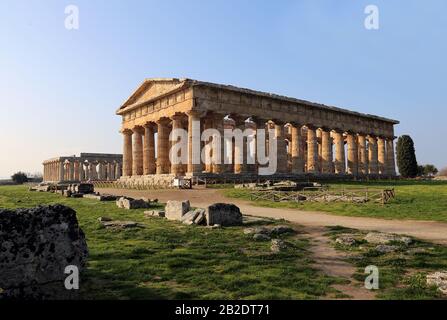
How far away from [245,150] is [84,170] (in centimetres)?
5356

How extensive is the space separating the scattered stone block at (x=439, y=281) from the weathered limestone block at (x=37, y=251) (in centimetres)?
632

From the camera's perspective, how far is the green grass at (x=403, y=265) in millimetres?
6574

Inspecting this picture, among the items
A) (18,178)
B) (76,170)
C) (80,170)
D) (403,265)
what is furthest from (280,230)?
(18,178)

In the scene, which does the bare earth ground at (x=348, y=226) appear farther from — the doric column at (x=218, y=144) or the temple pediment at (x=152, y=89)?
the temple pediment at (x=152, y=89)

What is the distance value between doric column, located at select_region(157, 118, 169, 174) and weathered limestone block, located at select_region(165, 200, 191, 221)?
1249 inches

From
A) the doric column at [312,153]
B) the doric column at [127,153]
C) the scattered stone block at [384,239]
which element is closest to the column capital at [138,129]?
the doric column at [127,153]

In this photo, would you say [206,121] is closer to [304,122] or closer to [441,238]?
A: [304,122]

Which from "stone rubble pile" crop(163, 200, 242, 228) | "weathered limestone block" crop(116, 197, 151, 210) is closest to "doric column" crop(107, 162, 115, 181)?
"weathered limestone block" crop(116, 197, 151, 210)

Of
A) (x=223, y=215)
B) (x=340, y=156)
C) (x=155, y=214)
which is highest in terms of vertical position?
(x=340, y=156)

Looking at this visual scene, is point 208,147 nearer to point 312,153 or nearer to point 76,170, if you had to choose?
point 312,153

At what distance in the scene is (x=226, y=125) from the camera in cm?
5556

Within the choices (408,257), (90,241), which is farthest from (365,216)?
(90,241)
